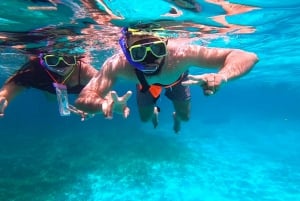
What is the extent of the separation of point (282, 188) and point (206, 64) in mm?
16889

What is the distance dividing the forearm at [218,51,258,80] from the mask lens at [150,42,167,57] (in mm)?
1483

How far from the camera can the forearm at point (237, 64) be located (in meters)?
5.35

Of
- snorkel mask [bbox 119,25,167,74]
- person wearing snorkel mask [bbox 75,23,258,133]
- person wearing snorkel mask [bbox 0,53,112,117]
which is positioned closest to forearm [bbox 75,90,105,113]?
person wearing snorkel mask [bbox 75,23,258,133]

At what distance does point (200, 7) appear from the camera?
11.0 metres

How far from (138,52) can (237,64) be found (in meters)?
2.20

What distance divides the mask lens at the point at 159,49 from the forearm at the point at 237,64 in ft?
4.86

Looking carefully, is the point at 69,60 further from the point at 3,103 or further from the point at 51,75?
the point at 3,103

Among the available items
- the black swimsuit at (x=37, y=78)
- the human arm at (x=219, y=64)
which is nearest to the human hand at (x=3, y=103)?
the black swimsuit at (x=37, y=78)

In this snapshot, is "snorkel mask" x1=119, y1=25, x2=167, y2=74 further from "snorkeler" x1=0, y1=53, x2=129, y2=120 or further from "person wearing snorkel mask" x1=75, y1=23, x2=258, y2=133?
"snorkeler" x1=0, y1=53, x2=129, y2=120

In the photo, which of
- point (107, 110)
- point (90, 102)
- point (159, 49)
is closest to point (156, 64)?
point (159, 49)

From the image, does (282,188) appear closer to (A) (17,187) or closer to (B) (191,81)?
(A) (17,187)

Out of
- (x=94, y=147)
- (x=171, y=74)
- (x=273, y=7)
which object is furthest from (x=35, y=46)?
(x=94, y=147)

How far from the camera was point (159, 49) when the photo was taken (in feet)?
22.3

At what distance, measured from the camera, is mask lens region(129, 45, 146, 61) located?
6703mm
